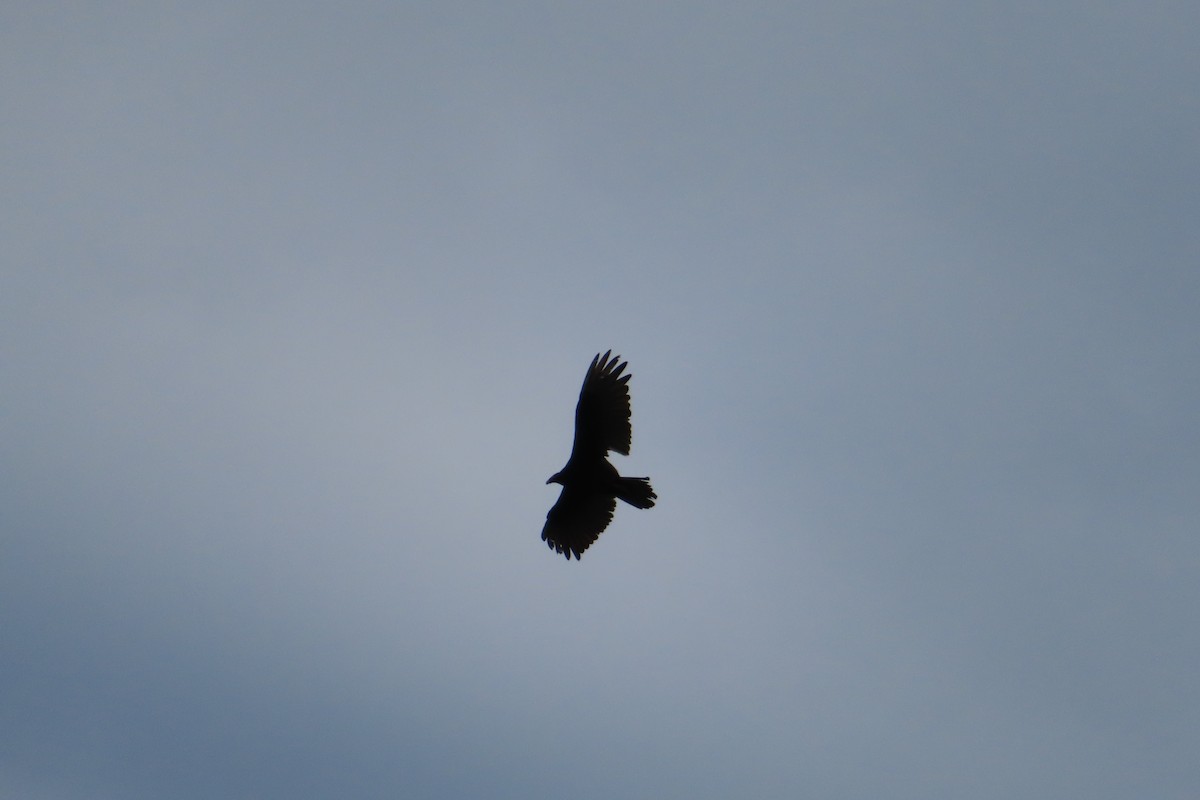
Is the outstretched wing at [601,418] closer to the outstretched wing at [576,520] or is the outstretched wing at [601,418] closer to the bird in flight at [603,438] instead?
the bird in flight at [603,438]

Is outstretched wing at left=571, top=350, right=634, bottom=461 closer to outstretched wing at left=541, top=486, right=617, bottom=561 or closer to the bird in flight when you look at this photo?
the bird in flight

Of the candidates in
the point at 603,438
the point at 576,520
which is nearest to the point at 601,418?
the point at 603,438

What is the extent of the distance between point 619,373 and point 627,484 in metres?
2.58

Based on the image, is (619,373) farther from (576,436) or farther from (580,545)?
(580,545)

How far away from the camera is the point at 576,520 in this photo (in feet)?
76.7

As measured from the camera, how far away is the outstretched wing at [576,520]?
22.9 m

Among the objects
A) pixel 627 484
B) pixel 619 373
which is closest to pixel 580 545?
pixel 627 484

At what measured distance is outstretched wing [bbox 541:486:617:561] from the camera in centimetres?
2291

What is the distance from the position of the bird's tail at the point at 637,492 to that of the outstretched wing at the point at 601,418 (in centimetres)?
72

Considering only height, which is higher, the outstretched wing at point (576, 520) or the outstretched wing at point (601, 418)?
the outstretched wing at point (601, 418)

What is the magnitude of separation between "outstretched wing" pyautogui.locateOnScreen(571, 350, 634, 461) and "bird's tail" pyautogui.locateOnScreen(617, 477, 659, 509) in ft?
2.36

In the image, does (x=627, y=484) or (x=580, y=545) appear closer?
(x=627, y=484)

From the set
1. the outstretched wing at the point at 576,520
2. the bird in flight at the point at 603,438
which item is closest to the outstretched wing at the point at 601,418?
the bird in flight at the point at 603,438

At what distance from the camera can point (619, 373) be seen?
21984 mm
